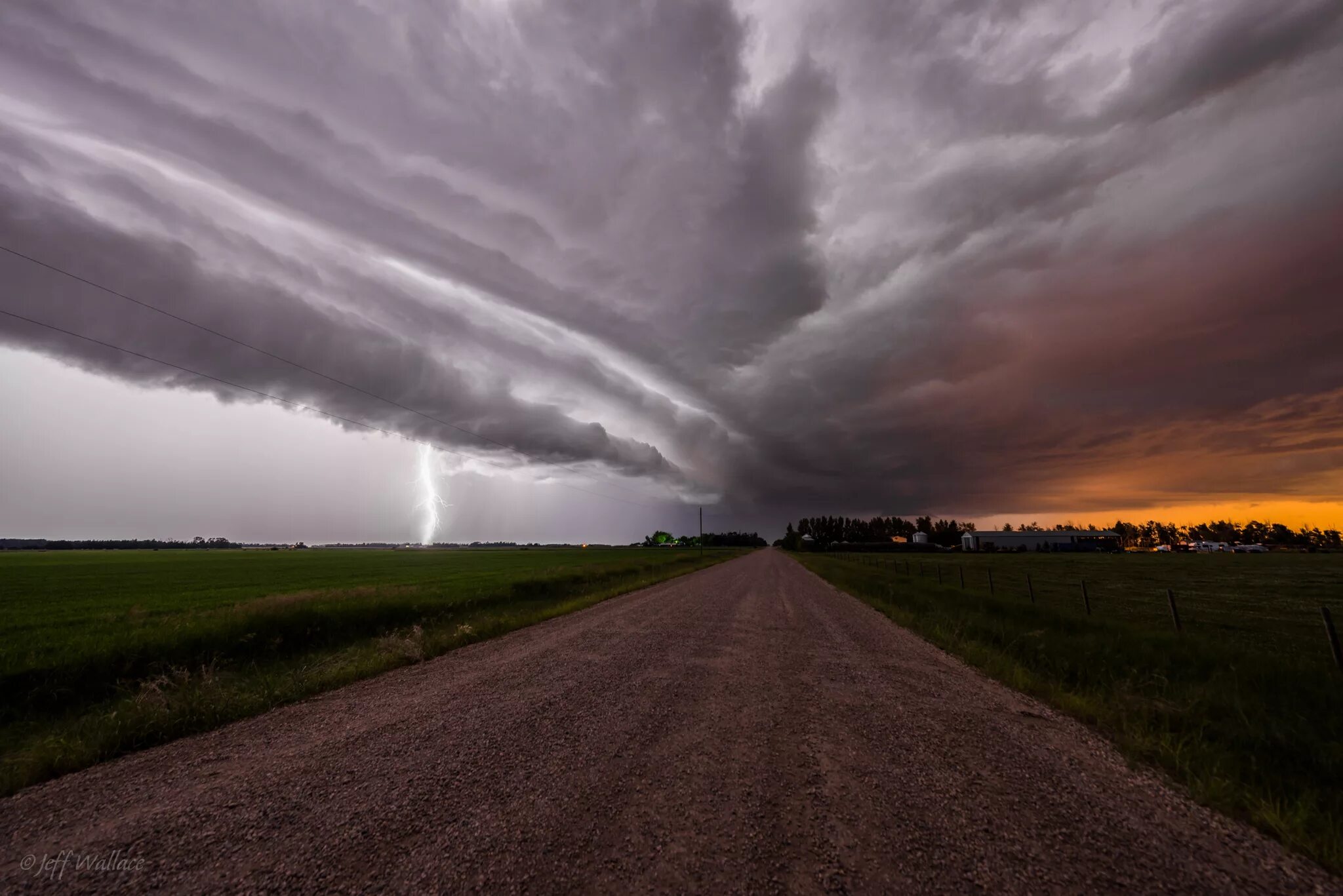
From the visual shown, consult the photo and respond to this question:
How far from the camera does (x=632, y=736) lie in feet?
20.4

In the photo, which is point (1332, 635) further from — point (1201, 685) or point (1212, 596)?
point (1212, 596)

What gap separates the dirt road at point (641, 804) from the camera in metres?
3.61

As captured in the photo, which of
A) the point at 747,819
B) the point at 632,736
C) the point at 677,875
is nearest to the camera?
the point at 677,875

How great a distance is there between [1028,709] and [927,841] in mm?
5111

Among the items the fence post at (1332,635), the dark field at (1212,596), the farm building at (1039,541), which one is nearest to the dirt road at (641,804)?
the fence post at (1332,635)

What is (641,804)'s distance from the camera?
458 cm

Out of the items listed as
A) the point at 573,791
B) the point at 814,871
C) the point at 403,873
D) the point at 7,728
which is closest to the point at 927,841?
the point at 814,871

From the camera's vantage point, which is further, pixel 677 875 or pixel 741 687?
pixel 741 687

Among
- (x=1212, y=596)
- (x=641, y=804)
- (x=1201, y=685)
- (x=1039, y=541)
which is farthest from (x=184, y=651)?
(x=1039, y=541)

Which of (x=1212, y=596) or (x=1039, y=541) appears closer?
(x=1212, y=596)

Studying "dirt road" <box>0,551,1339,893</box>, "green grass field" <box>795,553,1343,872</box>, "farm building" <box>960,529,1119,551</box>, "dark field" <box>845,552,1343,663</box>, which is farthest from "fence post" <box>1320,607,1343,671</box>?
"farm building" <box>960,529,1119,551</box>

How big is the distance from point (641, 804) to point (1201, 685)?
1037 centimetres

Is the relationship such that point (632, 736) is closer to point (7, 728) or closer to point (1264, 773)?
point (1264, 773)

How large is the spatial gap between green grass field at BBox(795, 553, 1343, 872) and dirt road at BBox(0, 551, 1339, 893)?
0.58 metres
